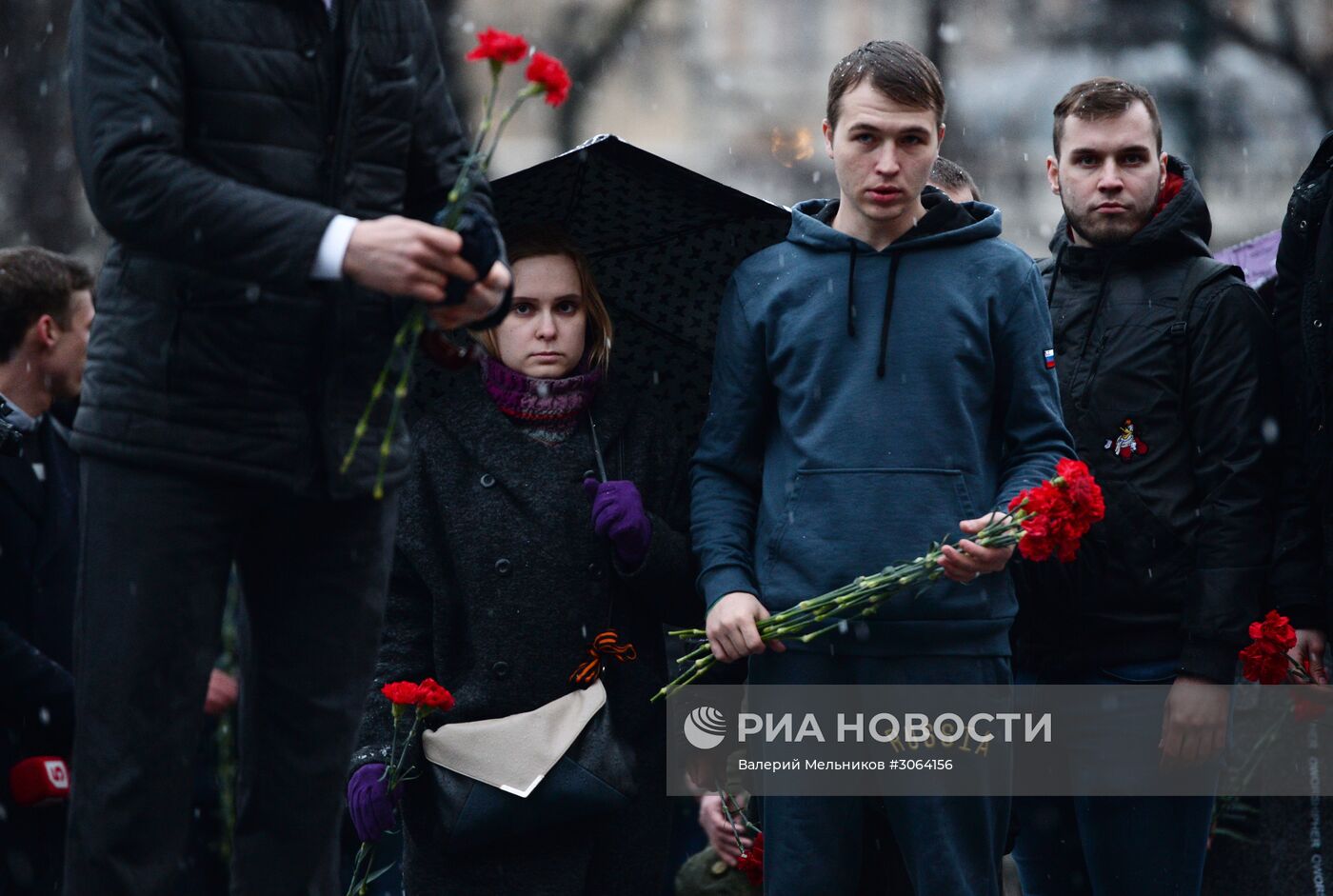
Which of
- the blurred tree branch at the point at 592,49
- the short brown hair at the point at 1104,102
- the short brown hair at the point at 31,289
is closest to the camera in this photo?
the short brown hair at the point at 1104,102

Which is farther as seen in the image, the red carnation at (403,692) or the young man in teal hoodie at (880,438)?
the red carnation at (403,692)

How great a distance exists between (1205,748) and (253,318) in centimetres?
236

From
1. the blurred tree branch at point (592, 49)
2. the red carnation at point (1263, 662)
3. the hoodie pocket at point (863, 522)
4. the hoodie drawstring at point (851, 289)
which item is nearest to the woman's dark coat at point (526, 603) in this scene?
the hoodie pocket at point (863, 522)

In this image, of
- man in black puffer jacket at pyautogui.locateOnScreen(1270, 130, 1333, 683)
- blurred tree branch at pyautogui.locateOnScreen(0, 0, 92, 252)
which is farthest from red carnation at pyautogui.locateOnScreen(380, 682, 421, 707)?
blurred tree branch at pyautogui.locateOnScreen(0, 0, 92, 252)

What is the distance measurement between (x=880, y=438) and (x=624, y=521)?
592 millimetres

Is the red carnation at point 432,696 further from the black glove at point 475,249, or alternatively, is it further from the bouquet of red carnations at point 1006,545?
the black glove at point 475,249

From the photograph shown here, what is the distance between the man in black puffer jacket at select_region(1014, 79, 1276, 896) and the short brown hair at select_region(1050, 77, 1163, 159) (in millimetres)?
153

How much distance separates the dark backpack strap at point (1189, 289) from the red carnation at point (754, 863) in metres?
1.42

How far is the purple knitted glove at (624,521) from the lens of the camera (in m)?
3.65

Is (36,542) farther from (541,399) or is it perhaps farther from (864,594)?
(864,594)

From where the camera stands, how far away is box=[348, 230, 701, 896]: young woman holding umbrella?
3680mm

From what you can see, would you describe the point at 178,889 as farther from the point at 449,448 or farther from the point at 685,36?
the point at 685,36

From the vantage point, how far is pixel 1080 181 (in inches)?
165

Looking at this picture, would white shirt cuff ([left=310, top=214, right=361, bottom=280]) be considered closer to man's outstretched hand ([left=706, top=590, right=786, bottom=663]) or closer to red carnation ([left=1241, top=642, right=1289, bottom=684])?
man's outstretched hand ([left=706, top=590, right=786, bottom=663])
